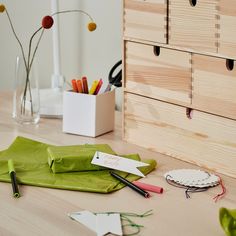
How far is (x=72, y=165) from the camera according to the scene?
1.24m

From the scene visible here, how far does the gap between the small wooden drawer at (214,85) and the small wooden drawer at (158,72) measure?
0.03 m

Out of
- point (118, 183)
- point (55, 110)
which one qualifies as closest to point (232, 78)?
point (118, 183)

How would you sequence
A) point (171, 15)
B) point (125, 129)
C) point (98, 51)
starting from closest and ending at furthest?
point (171, 15) → point (125, 129) → point (98, 51)

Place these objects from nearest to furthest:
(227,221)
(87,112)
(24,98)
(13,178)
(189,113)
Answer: (227,221) → (13,178) → (189,113) → (87,112) → (24,98)

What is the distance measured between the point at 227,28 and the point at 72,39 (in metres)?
0.85

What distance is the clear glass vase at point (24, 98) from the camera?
160 cm

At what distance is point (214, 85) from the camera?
1221 mm

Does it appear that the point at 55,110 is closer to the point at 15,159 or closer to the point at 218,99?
the point at 15,159

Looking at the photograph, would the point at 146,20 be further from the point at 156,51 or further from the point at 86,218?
the point at 86,218

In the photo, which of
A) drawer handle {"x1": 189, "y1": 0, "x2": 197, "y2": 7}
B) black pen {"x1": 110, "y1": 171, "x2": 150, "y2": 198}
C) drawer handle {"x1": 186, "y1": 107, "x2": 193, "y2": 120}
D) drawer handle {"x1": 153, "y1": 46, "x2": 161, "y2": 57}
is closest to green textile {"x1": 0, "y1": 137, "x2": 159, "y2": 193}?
black pen {"x1": 110, "y1": 171, "x2": 150, "y2": 198}

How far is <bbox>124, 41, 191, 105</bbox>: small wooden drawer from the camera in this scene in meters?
1.29

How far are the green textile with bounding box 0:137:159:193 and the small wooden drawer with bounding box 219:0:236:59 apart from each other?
281 millimetres

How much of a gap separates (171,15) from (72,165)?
0.37m

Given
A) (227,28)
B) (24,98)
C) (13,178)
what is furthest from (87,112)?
(227,28)
